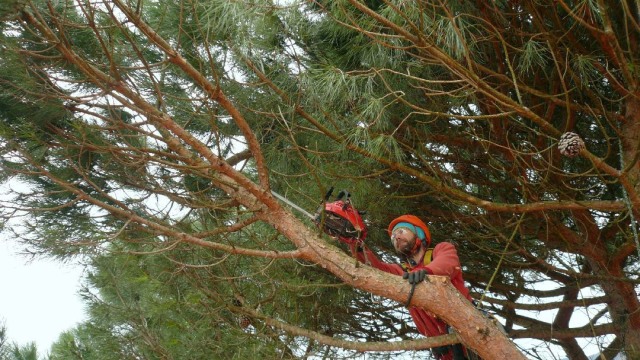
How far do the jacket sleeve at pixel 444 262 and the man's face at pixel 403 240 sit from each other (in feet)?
0.78

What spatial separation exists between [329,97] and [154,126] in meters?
1.05

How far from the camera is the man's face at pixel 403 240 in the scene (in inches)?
153

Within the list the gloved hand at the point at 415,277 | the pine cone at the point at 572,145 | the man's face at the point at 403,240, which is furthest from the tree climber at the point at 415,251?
the pine cone at the point at 572,145

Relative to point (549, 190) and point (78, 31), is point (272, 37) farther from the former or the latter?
point (549, 190)

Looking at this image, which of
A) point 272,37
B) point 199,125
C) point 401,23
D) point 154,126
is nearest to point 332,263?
point 154,126

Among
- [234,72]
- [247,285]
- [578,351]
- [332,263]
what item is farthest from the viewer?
[578,351]

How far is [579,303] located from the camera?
480cm

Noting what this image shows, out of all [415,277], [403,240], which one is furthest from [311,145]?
[415,277]

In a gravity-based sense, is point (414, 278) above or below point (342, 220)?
below

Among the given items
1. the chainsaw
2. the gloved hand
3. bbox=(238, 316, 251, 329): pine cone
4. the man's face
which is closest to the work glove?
the gloved hand

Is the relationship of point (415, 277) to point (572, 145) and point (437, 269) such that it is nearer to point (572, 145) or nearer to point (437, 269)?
point (437, 269)

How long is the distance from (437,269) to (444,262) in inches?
3.0

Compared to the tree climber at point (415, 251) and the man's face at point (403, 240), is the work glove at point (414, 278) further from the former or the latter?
the man's face at point (403, 240)

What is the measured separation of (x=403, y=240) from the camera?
3.88 meters
